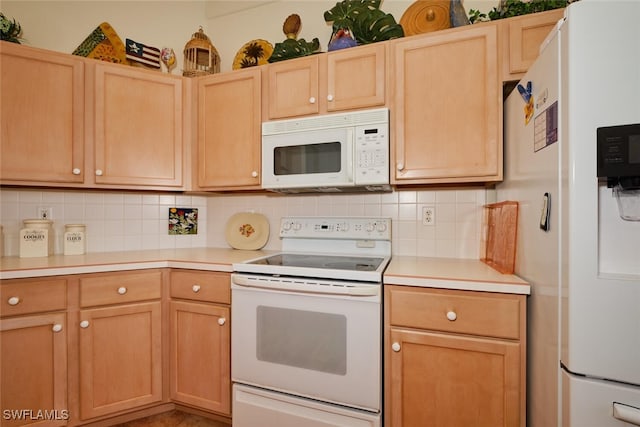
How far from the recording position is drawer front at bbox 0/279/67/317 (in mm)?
1398

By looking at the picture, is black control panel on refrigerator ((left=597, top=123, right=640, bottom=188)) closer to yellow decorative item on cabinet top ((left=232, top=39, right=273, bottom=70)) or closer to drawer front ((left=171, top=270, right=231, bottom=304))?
drawer front ((left=171, top=270, right=231, bottom=304))

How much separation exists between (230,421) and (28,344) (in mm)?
1042

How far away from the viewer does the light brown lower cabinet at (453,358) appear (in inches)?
46.6

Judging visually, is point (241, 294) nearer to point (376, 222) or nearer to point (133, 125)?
point (376, 222)

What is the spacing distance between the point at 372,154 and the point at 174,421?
1.84 meters

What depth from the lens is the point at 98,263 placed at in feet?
5.31

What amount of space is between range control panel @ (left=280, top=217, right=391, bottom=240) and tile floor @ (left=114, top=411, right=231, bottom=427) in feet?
3.77

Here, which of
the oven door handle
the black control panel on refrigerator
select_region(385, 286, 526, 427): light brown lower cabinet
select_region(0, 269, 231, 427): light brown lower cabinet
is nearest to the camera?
the black control panel on refrigerator

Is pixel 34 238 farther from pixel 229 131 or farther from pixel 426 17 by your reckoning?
pixel 426 17

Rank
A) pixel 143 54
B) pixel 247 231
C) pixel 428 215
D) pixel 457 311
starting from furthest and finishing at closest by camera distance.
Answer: pixel 247 231 < pixel 143 54 < pixel 428 215 < pixel 457 311

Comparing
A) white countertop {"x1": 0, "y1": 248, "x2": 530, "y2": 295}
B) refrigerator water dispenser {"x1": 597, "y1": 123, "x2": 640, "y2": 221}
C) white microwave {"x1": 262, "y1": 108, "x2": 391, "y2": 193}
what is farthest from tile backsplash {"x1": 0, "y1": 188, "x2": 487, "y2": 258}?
refrigerator water dispenser {"x1": 597, "y1": 123, "x2": 640, "y2": 221}

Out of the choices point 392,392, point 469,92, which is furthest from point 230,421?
point 469,92

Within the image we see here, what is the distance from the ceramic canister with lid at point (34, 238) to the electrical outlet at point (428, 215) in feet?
7.35

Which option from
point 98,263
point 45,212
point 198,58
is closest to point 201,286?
point 98,263
